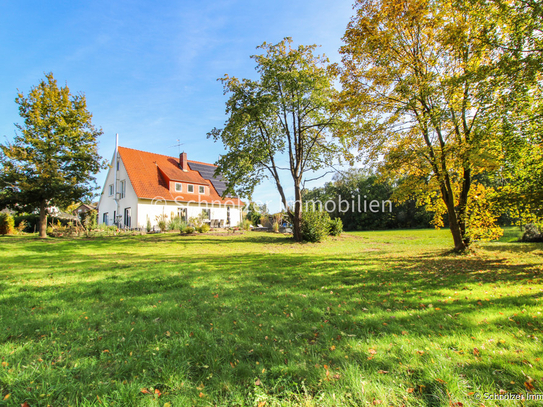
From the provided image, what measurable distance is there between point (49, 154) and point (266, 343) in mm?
19393

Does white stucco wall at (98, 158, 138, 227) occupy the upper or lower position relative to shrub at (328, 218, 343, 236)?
upper

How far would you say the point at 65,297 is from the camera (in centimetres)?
431

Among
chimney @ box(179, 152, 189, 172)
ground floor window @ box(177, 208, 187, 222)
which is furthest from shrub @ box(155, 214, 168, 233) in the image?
chimney @ box(179, 152, 189, 172)

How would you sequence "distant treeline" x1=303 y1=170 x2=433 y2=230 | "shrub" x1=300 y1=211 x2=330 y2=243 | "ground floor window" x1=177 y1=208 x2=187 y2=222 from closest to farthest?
"shrub" x1=300 y1=211 x2=330 y2=243, "ground floor window" x1=177 y1=208 x2=187 y2=222, "distant treeline" x1=303 y1=170 x2=433 y2=230

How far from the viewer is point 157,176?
27016mm

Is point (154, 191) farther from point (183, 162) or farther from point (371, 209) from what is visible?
point (371, 209)

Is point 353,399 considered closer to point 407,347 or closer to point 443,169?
point 407,347

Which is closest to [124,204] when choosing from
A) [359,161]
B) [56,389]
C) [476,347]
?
[359,161]

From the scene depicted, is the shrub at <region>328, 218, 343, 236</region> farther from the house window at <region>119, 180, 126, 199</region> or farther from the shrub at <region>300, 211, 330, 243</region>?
the house window at <region>119, 180, 126, 199</region>

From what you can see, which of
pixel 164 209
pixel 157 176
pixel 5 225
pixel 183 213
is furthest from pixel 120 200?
pixel 5 225

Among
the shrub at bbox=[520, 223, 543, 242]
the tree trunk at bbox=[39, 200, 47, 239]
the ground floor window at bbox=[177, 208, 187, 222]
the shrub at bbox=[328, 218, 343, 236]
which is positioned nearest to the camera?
the shrub at bbox=[520, 223, 543, 242]

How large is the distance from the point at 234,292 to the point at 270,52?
15.8 meters

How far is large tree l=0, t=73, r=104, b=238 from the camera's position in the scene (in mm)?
15133

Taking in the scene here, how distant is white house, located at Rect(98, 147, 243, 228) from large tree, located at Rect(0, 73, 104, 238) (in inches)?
232
